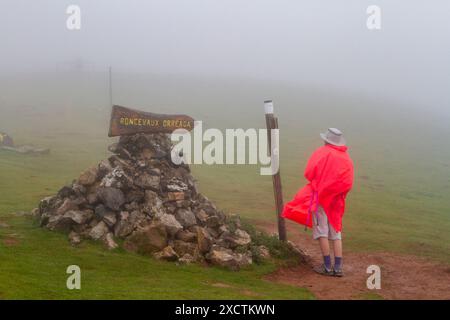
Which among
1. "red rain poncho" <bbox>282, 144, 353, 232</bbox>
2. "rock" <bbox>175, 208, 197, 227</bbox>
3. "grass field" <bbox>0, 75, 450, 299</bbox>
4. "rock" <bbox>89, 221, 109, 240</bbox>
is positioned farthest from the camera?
"rock" <bbox>175, 208, 197, 227</bbox>

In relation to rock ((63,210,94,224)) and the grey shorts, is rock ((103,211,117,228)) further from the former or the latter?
the grey shorts

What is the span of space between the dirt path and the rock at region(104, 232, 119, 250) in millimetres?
3191

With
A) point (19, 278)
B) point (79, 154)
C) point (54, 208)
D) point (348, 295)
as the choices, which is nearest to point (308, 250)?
point (348, 295)

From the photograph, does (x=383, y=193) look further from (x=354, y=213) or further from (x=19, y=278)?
(x=19, y=278)

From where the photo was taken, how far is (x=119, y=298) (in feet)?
26.3

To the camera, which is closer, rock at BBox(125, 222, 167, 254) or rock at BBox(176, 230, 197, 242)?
rock at BBox(125, 222, 167, 254)

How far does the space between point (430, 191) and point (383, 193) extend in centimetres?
419

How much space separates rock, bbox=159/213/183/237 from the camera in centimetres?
1141

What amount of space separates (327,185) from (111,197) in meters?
4.57

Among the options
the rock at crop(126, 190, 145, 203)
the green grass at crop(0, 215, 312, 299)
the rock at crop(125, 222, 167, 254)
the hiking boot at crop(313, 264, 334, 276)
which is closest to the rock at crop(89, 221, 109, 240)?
the green grass at crop(0, 215, 312, 299)

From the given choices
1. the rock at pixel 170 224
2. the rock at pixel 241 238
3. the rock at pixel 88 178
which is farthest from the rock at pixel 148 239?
the rock at pixel 88 178

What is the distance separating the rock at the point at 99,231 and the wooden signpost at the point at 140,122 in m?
2.06

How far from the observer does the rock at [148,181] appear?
12.3m

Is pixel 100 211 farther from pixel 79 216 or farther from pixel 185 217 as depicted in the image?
pixel 185 217
